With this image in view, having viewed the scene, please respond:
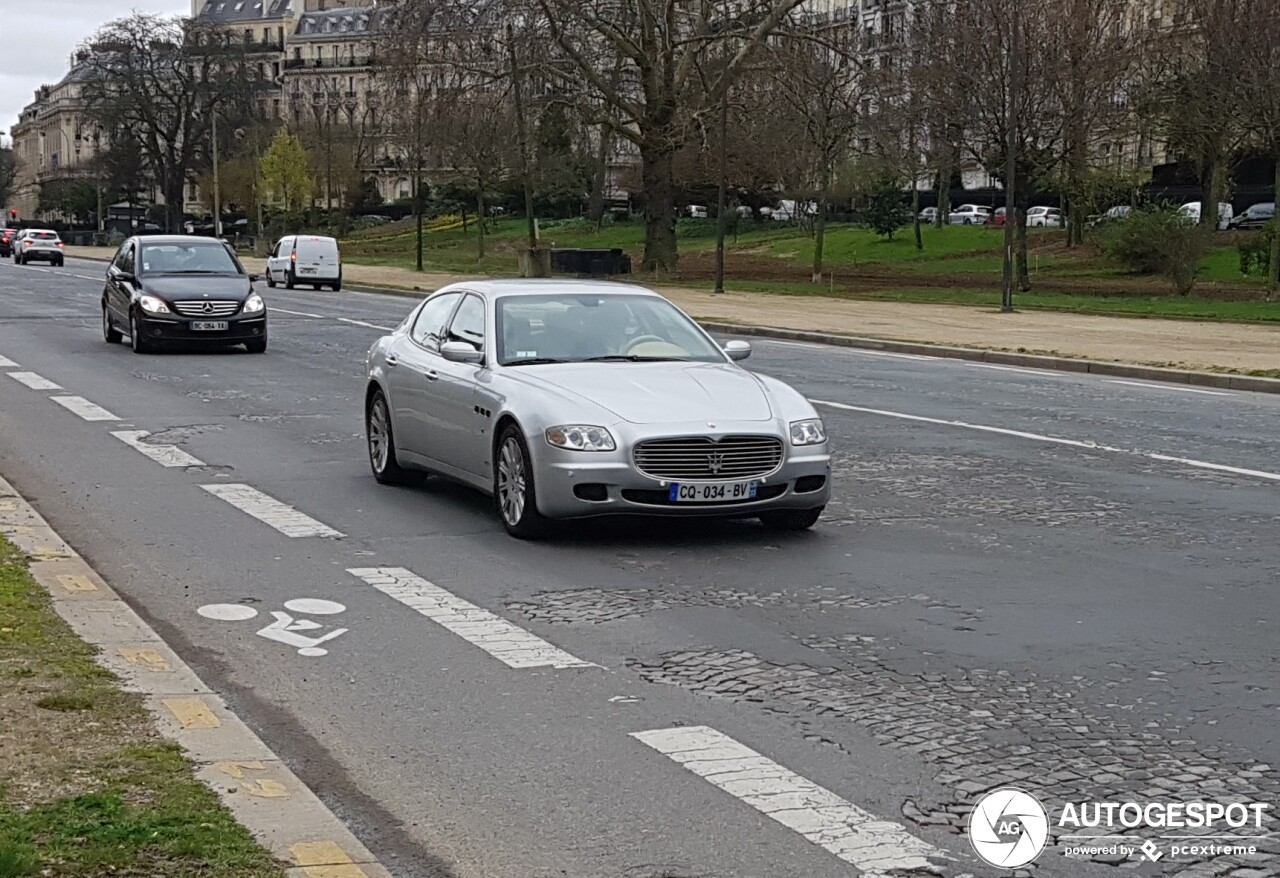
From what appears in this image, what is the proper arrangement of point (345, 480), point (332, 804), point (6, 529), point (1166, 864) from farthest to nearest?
point (345, 480) < point (6, 529) < point (332, 804) < point (1166, 864)

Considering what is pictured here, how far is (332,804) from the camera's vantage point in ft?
18.2

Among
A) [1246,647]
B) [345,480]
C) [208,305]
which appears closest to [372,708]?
[1246,647]

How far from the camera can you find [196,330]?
81.6 feet

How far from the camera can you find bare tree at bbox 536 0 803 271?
52.2 meters

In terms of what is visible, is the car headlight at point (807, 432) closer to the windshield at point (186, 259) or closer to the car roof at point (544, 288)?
the car roof at point (544, 288)

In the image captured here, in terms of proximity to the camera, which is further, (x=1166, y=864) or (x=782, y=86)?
(x=782, y=86)

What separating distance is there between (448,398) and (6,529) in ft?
9.06

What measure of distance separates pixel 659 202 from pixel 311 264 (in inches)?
411

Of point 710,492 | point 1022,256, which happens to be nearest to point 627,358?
point 710,492

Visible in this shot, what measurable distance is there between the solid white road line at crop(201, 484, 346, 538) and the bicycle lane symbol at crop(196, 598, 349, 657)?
1.96 meters

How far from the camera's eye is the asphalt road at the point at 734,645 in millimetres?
5449

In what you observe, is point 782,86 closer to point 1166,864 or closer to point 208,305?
point 208,305

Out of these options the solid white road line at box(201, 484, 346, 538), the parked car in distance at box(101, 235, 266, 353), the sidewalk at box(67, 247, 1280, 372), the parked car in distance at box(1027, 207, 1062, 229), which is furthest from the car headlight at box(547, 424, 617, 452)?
the parked car in distance at box(1027, 207, 1062, 229)
